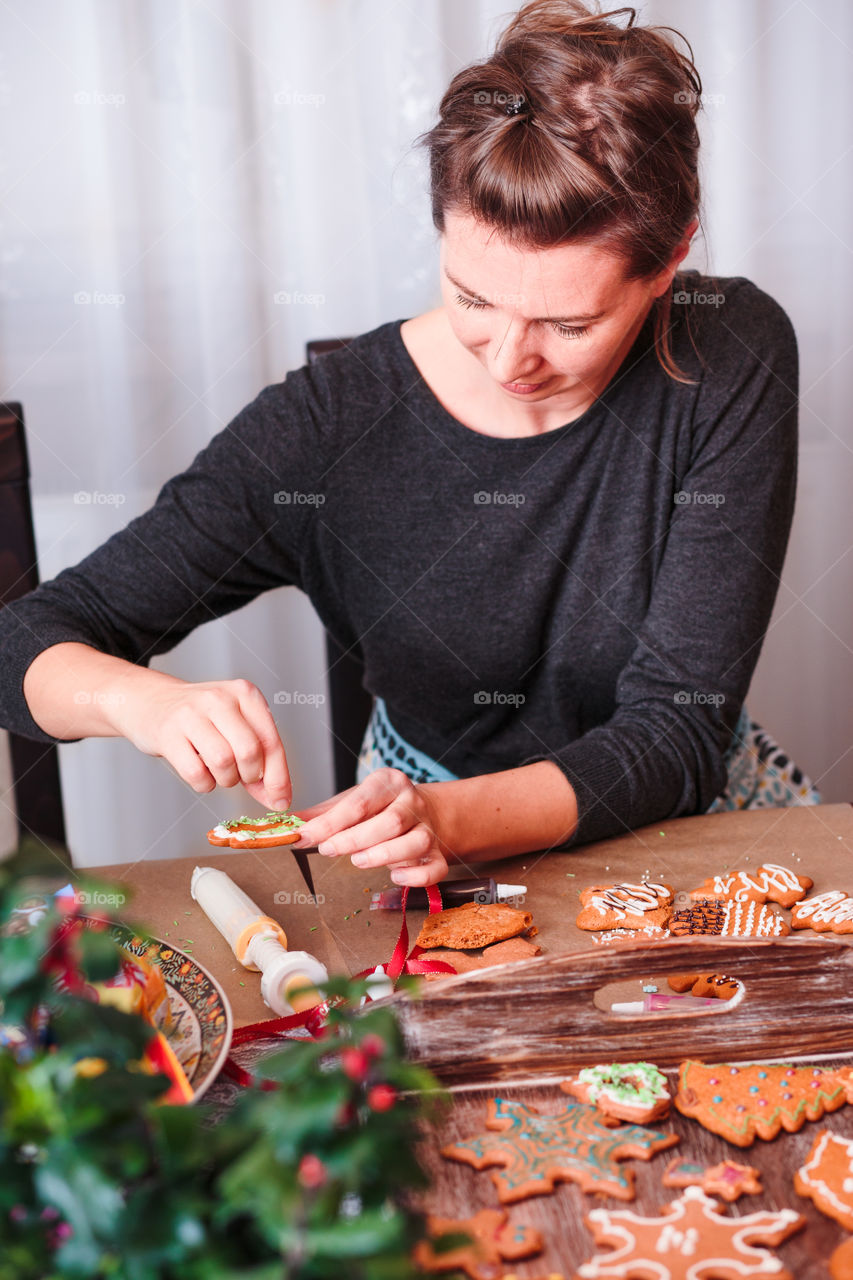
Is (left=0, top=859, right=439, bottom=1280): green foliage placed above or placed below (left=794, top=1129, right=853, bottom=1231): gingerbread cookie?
above

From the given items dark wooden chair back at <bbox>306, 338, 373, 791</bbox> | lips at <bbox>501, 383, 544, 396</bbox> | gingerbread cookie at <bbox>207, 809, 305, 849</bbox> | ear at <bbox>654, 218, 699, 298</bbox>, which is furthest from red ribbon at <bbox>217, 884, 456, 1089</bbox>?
dark wooden chair back at <bbox>306, 338, 373, 791</bbox>

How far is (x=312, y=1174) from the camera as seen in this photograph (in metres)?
0.37

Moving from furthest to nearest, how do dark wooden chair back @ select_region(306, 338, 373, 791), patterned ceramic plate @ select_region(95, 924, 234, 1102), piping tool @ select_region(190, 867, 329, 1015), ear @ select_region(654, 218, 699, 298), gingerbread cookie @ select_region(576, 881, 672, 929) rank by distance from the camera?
dark wooden chair back @ select_region(306, 338, 373, 791)
ear @ select_region(654, 218, 699, 298)
gingerbread cookie @ select_region(576, 881, 672, 929)
piping tool @ select_region(190, 867, 329, 1015)
patterned ceramic plate @ select_region(95, 924, 234, 1102)

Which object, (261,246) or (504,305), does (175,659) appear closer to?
(261,246)

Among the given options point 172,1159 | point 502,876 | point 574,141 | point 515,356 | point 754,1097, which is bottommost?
point 502,876

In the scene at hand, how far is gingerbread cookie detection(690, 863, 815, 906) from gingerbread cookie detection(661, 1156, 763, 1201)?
38 cm

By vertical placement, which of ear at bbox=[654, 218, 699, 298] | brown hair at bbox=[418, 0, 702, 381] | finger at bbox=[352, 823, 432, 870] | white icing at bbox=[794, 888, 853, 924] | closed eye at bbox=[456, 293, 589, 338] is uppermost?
brown hair at bbox=[418, 0, 702, 381]

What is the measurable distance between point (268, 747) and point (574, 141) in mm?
666

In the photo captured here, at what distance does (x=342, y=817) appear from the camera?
3.30ft

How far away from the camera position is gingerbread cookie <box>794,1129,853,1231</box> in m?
0.60

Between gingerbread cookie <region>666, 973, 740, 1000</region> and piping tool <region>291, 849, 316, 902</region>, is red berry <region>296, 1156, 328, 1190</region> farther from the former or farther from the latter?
piping tool <region>291, 849, 316, 902</region>

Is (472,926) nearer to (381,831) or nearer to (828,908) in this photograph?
(381,831)

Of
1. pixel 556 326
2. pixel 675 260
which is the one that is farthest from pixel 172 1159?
pixel 675 260

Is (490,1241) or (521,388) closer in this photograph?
(490,1241)
